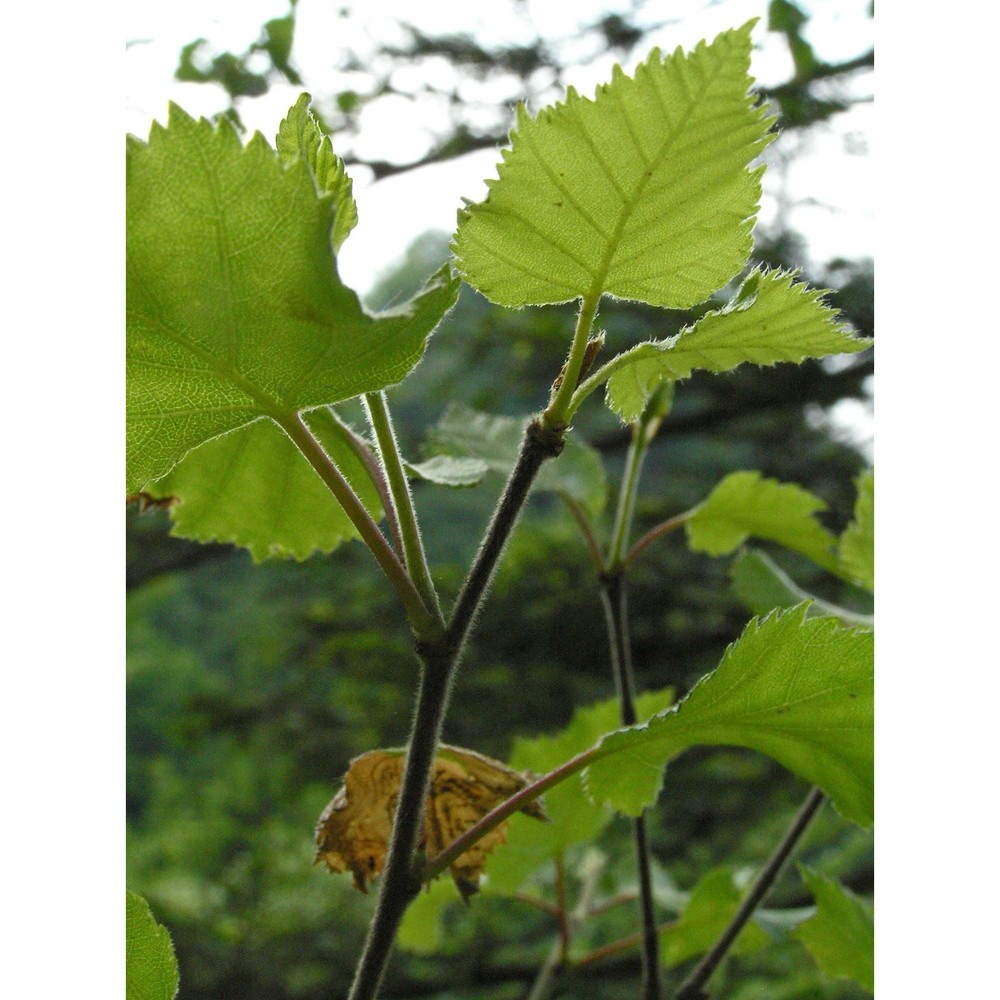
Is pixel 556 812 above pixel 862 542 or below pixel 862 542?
below

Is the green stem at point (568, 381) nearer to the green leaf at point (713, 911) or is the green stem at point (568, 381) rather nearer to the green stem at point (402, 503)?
the green stem at point (402, 503)

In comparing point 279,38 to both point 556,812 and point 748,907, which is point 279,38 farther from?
point 748,907

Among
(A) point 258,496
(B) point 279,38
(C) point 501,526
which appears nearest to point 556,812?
(A) point 258,496

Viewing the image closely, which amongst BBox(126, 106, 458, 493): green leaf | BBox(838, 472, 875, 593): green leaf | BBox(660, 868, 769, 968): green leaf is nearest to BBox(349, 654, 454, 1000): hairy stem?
BBox(126, 106, 458, 493): green leaf

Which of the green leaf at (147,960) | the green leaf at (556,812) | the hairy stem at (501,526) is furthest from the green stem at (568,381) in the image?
the green leaf at (556,812)

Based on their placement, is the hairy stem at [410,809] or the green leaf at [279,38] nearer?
the hairy stem at [410,809]

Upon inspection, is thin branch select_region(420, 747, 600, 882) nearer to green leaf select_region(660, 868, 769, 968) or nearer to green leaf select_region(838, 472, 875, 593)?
green leaf select_region(838, 472, 875, 593)

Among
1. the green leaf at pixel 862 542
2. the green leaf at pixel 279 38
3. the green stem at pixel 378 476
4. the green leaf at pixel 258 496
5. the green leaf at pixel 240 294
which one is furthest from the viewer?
the green leaf at pixel 279 38
